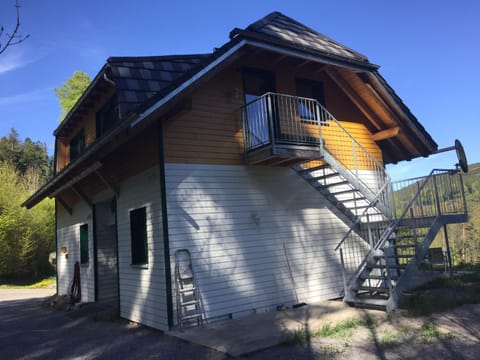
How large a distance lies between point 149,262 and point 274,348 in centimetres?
346

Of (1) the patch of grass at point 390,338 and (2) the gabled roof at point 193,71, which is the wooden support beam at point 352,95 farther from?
(1) the patch of grass at point 390,338

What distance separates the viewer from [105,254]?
468 inches

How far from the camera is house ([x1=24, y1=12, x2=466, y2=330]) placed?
7.88 metres

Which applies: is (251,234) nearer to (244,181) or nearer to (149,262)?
(244,181)

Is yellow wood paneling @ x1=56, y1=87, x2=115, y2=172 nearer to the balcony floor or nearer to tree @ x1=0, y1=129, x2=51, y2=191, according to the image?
the balcony floor

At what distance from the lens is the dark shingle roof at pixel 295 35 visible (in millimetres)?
8652

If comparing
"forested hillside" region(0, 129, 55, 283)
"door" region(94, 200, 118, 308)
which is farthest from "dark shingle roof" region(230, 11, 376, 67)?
"forested hillside" region(0, 129, 55, 283)

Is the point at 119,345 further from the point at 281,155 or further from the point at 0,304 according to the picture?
the point at 0,304

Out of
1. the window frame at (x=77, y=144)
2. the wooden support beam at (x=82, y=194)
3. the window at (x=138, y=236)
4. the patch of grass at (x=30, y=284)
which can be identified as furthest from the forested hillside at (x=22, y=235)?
the window at (x=138, y=236)

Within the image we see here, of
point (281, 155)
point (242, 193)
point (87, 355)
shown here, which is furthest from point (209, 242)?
point (87, 355)

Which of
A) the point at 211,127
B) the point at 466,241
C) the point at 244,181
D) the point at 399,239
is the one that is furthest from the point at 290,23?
the point at 466,241

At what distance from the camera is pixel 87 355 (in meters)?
6.46

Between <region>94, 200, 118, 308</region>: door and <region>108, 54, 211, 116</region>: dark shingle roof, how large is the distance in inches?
176

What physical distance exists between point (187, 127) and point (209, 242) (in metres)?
2.39
